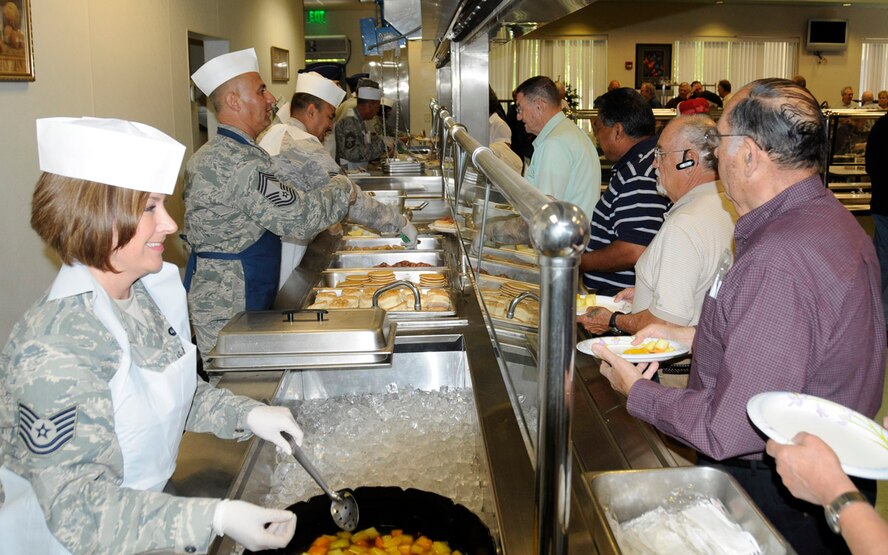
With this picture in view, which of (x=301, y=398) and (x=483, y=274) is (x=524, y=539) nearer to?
(x=301, y=398)

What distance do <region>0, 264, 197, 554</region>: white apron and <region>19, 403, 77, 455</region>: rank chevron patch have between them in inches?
4.8

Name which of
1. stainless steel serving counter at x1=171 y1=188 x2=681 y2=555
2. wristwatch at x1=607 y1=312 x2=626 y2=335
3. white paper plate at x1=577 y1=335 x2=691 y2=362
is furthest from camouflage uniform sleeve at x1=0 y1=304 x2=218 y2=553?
wristwatch at x1=607 y1=312 x2=626 y2=335

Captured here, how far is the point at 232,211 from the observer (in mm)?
2904

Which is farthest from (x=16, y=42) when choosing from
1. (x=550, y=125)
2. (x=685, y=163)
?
(x=685, y=163)

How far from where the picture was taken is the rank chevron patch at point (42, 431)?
3.57 feet

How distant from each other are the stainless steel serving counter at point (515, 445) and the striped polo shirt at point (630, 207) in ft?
4.00

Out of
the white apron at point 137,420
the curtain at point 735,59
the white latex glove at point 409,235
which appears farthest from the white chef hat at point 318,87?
the curtain at point 735,59

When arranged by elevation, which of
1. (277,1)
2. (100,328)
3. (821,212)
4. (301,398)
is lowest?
(301,398)

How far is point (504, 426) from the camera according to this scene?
5.01ft

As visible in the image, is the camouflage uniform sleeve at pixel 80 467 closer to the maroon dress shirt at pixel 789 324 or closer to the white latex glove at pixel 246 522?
the white latex glove at pixel 246 522

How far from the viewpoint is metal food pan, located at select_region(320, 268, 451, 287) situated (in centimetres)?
329

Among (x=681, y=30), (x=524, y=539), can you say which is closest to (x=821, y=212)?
(x=524, y=539)

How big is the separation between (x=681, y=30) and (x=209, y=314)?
49.1 ft

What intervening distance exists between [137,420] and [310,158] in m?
3.03
